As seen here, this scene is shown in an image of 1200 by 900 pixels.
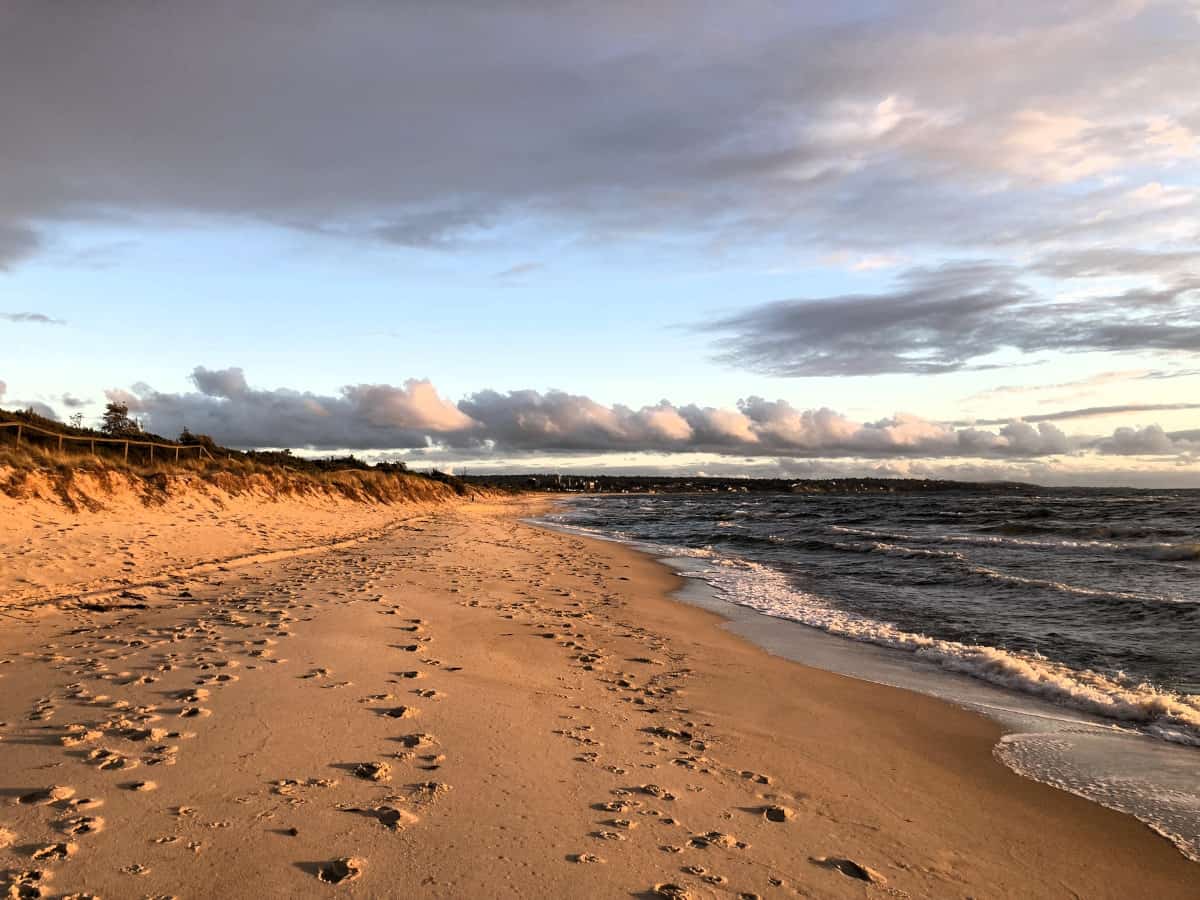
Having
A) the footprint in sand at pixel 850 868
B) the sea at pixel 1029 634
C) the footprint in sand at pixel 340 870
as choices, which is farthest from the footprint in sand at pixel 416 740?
the sea at pixel 1029 634

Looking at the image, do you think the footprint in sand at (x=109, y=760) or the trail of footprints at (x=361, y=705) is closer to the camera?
the trail of footprints at (x=361, y=705)

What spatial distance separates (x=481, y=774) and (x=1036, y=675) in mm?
8426

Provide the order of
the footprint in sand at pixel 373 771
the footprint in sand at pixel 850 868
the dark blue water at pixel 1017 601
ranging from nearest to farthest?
the footprint in sand at pixel 850 868 < the footprint in sand at pixel 373 771 < the dark blue water at pixel 1017 601

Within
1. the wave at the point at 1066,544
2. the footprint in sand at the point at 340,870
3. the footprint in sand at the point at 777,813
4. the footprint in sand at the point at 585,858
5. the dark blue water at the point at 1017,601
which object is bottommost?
the wave at the point at 1066,544

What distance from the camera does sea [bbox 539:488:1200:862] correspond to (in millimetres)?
7020

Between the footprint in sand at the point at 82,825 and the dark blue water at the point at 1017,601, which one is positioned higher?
the footprint in sand at the point at 82,825

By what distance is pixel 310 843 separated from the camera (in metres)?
4.12

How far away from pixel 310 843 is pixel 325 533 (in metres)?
24.7

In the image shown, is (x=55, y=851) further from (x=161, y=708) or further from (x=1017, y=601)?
(x=1017, y=601)

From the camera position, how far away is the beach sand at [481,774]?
4023 mm

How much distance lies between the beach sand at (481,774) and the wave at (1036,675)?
71.9 inches

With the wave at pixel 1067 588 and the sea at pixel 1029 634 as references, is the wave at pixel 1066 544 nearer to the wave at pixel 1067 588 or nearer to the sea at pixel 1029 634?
the sea at pixel 1029 634

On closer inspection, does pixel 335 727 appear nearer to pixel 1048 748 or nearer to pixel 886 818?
pixel 886 818

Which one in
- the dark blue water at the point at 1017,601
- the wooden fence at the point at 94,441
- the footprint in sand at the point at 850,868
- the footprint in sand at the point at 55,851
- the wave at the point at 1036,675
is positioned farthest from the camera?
the wooden fence at the point at 94,441
